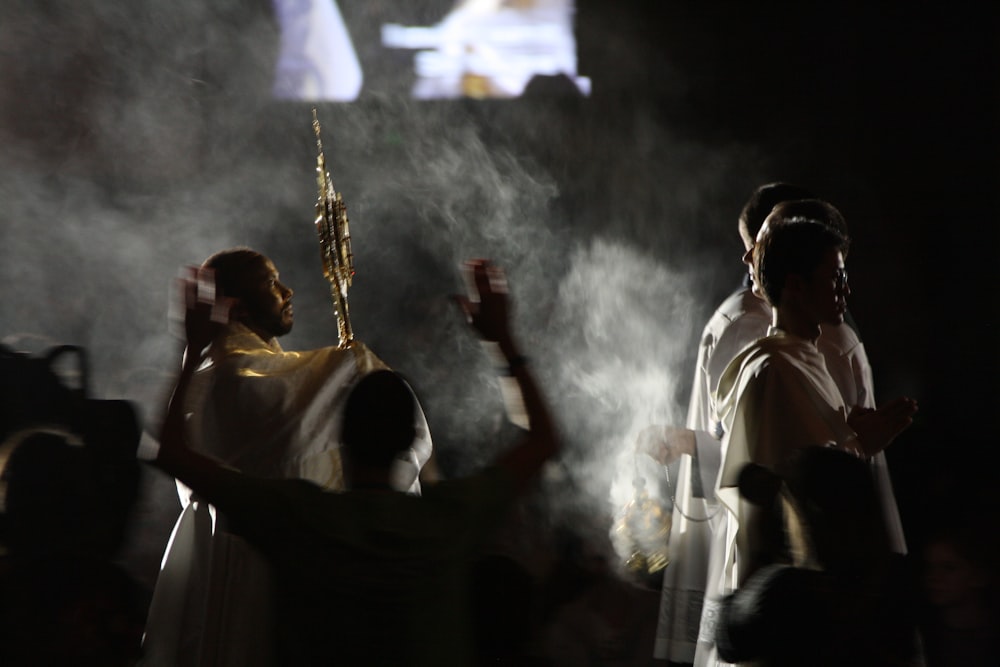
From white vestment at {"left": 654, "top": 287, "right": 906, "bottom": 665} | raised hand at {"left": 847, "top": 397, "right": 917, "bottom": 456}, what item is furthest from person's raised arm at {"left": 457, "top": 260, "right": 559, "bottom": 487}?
white vestment at {"left": 654, "top": 287, "right": 906, "bottom": 665}

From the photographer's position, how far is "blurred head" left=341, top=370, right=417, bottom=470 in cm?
183

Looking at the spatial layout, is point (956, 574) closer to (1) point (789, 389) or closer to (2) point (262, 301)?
(1) point (789, 389)

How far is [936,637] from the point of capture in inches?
106

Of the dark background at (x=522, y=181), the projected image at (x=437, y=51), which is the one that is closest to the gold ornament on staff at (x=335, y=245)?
the dark background at (x=522, y=181)

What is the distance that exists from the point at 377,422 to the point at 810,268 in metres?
1.17

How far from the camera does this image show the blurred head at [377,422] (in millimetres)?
1833

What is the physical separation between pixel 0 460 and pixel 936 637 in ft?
9.25

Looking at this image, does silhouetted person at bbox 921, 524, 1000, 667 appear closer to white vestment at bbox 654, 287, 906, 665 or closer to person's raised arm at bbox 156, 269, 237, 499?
white vestment at bbox 654, 287, 906, 665

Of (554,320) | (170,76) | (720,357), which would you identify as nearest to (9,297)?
(170,76)

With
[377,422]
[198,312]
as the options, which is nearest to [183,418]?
[198,312]

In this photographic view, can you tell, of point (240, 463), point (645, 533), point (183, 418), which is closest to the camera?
point (183, 418)

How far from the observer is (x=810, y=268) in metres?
2.51

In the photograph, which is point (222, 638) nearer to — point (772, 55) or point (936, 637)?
point (936, 637)

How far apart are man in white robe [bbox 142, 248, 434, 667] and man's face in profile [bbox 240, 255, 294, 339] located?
0.07m
